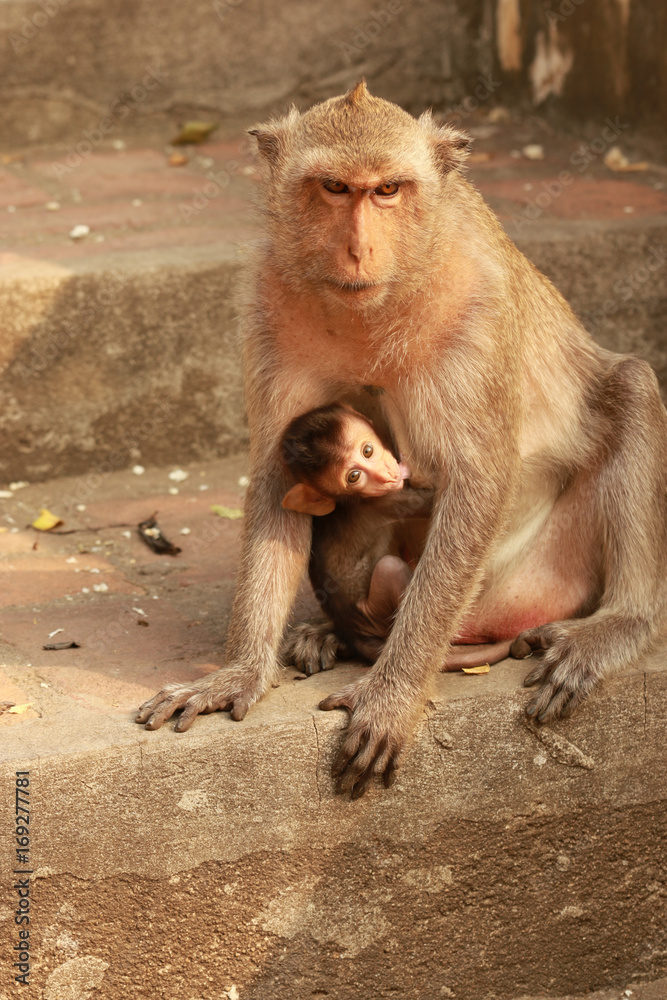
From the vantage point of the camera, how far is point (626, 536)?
10.2 ft

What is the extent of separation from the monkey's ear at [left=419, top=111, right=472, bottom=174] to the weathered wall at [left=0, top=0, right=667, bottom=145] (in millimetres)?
3361

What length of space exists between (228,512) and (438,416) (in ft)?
5.08

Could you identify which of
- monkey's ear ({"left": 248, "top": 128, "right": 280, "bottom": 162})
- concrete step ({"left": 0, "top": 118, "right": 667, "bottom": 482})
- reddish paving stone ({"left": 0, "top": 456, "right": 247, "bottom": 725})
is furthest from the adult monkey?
concrete step ({"left": 0, "top": 118, "right": 667, "bottom": 482})

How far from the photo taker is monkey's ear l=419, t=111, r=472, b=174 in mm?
2809

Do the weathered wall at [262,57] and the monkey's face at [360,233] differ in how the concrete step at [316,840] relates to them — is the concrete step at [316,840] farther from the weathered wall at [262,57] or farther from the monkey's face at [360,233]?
the weathered wall at [262,57]

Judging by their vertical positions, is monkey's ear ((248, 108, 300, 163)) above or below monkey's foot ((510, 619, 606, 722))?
above

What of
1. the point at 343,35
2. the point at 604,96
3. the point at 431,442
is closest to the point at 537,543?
the point at 431,442

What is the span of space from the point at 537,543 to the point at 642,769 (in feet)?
2.07

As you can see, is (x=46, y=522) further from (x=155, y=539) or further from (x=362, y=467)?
(x=362, y=467)

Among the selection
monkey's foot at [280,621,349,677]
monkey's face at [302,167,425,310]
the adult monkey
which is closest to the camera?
monkey's face at [302,167,425,310]

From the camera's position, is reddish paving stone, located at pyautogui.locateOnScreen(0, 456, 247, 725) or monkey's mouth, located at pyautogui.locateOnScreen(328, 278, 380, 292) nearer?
monkey's mouth, located at pyautogui.locateOnScreen(328, 278, 380, 292)

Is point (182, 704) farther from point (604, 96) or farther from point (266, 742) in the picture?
point (604, 96)

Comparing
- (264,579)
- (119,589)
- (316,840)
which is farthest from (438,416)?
(119,589)

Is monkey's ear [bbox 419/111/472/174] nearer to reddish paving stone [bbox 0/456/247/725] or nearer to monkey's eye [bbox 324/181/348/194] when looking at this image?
monkey's eye [bbox 324/181/348/194]
